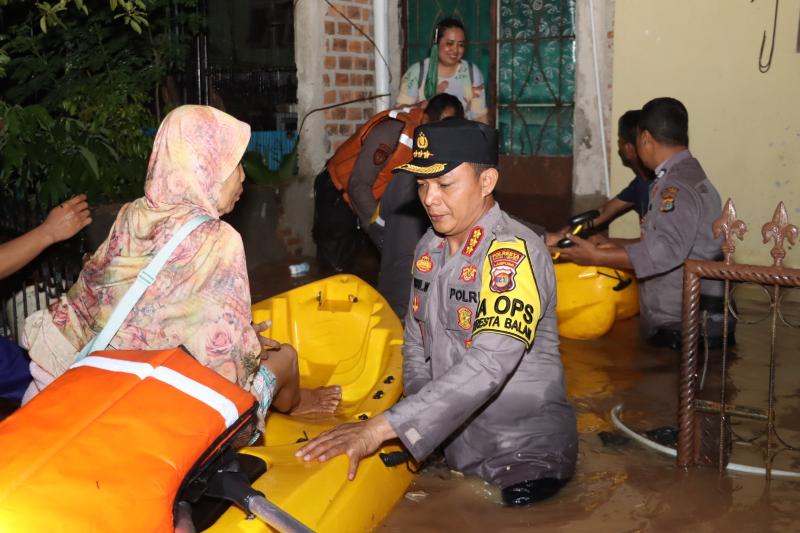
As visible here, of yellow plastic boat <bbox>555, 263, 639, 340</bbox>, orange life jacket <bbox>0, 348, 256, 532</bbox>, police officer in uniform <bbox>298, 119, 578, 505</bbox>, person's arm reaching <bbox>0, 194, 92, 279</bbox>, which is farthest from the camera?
yellow plastic boat <bbox>555, 263, 639, 340</bbox>

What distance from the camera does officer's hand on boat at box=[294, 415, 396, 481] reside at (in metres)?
2.81

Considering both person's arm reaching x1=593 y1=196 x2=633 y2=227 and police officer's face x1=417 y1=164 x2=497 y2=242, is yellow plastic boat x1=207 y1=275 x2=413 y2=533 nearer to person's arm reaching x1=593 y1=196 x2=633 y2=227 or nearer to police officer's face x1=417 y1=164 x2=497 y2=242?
police officer's face x1=417 y1=164 x2=497 y2=242

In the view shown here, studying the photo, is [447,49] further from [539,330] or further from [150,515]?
[150,515]

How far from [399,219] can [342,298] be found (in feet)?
2.51

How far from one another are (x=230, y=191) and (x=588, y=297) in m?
3.34

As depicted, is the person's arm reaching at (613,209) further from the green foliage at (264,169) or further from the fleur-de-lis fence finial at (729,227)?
the fleur-de-lis fence finial at (729,227)

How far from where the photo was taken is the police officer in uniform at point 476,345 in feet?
9.65

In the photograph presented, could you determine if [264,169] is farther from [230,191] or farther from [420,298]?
[230,191]

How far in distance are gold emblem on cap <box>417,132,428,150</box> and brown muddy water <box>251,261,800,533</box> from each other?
4.35 ft

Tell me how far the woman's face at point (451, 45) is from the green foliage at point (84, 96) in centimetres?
216

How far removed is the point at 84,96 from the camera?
7191mm

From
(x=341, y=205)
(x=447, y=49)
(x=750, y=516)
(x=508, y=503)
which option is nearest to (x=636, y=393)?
(x=750, y=516)

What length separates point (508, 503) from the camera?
132 inches

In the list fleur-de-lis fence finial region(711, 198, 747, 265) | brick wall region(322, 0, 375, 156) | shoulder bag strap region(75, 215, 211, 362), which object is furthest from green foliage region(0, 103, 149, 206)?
fleur-de-lis fence finial region(711, 198, 747, 265)
